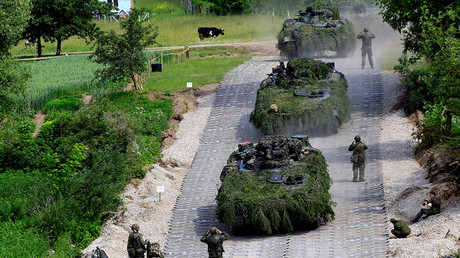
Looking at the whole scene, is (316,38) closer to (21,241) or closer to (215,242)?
(21,241)

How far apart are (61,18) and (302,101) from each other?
24.8m

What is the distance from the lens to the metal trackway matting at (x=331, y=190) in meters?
17.9

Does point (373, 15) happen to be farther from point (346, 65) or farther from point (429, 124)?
point (429, 124)

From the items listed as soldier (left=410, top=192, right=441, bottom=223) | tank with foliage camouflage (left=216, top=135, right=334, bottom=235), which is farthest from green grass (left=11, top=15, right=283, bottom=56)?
soldier (left=410, top=192, right=441, bottom=223)

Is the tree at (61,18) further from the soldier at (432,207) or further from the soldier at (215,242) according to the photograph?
the soldier at (215,242)

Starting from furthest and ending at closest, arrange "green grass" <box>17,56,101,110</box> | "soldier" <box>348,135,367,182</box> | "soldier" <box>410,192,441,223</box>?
"green grass" <box>17,56,101,110</box> < "soldier" <box>348,135,367,182</box> < "soldier" <box>410,192,441,223</box>

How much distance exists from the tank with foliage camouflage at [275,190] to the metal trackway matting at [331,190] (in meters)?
0.40

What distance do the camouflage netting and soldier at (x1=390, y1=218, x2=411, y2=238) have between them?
9.02 metres

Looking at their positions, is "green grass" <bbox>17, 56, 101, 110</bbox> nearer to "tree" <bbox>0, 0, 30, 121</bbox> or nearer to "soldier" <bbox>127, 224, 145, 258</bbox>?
"tree" <bbox>0, 0, 30, 121</bbox>

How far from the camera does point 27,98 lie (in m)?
32.6

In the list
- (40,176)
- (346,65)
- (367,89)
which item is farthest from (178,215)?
(346,65)

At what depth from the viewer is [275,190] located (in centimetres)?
1898

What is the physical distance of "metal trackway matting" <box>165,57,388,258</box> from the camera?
58.8ft

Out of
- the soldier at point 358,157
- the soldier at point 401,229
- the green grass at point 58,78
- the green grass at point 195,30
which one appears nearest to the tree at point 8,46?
the green grass at point 58,78
